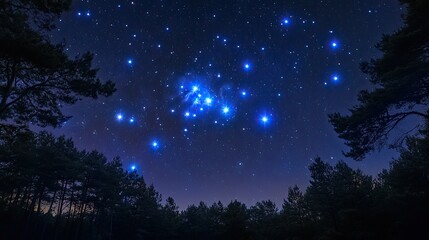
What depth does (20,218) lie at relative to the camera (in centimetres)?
3281

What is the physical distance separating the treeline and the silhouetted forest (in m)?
0.13

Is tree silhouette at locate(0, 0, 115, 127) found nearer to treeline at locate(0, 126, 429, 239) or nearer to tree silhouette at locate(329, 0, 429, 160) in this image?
treeline at locate(0, 126, 429, 239)

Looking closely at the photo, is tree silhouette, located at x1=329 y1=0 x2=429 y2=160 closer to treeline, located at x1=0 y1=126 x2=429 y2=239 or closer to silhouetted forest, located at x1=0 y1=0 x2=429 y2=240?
silhouetted forest, located at x1=0 y1=0 x2=429 y2=240

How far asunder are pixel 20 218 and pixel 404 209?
4381 centimetres

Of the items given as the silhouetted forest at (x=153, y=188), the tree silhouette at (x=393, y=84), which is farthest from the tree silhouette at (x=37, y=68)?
the tree silhouette at (x=393, y=84)

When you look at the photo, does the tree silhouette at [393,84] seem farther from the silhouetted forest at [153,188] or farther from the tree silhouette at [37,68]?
the tree silhouette at [37,68]

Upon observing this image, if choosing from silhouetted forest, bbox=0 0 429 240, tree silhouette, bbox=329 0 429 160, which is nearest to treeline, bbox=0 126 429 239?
silhouetted forest, bbox=0 0 429 240

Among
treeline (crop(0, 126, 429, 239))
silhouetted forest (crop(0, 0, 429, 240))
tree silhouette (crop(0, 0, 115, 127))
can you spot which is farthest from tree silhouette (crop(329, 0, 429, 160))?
tree silhouette (crop(0, 0, 115, 127))

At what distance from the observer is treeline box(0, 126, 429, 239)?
25141 millimetres

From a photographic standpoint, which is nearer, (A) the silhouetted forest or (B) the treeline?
(A) the silhouetted forest

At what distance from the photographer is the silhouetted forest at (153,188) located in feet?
39.0

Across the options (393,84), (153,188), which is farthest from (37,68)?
(153,188)

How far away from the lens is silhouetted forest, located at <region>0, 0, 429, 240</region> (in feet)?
39.0

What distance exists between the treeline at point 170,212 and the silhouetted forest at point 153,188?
132 millimetres
